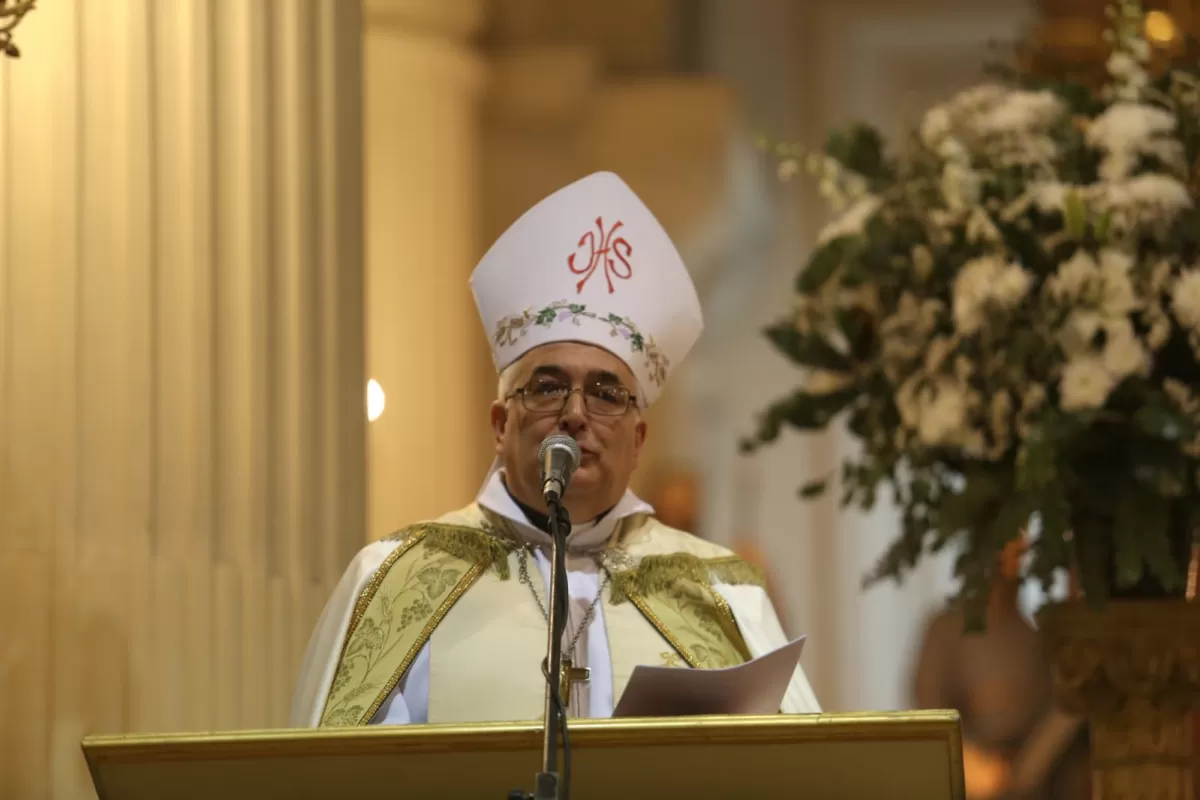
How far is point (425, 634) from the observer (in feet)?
10.9

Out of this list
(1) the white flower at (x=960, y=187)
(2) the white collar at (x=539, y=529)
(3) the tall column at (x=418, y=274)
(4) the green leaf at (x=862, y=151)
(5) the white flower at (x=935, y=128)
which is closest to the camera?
(2) the white collar at (x=539, y=529)

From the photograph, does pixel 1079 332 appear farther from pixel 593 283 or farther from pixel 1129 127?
pixel 593 283

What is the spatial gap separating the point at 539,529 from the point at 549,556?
68mm

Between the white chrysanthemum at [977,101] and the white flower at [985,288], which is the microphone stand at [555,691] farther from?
the white chrysanthemum at [977,101]

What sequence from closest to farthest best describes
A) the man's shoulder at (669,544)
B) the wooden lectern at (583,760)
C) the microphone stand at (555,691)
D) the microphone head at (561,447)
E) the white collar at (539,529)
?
1. the microphone stand at (555,691)
2. the wooden lectern at (583,760)
3. the microphone head at (561,447)
4. the white collar at (539,529)
5. the man's shoulder at (669,544)

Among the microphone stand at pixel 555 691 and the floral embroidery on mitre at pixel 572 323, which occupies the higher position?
the floral embroidery on mitre at pixel 572 323

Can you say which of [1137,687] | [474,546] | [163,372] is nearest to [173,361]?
[163,372]

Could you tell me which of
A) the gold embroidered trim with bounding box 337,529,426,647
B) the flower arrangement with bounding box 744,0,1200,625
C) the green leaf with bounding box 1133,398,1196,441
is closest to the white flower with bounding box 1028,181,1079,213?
the flower arrangement with bounding box 744,0,1200,625

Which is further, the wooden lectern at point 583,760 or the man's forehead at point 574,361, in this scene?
the man's forehead at point 574,361

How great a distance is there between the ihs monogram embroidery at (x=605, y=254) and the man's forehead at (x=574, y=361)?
191 millimetres

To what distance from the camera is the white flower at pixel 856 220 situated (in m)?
4.26

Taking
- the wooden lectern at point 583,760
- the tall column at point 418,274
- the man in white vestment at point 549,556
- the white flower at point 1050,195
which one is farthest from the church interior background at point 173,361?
the tall column at point 418,274

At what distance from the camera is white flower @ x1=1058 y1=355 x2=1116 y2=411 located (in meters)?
3.86

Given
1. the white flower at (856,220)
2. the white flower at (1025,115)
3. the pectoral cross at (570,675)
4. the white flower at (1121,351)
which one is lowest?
the pectoral cross at (570,675)
